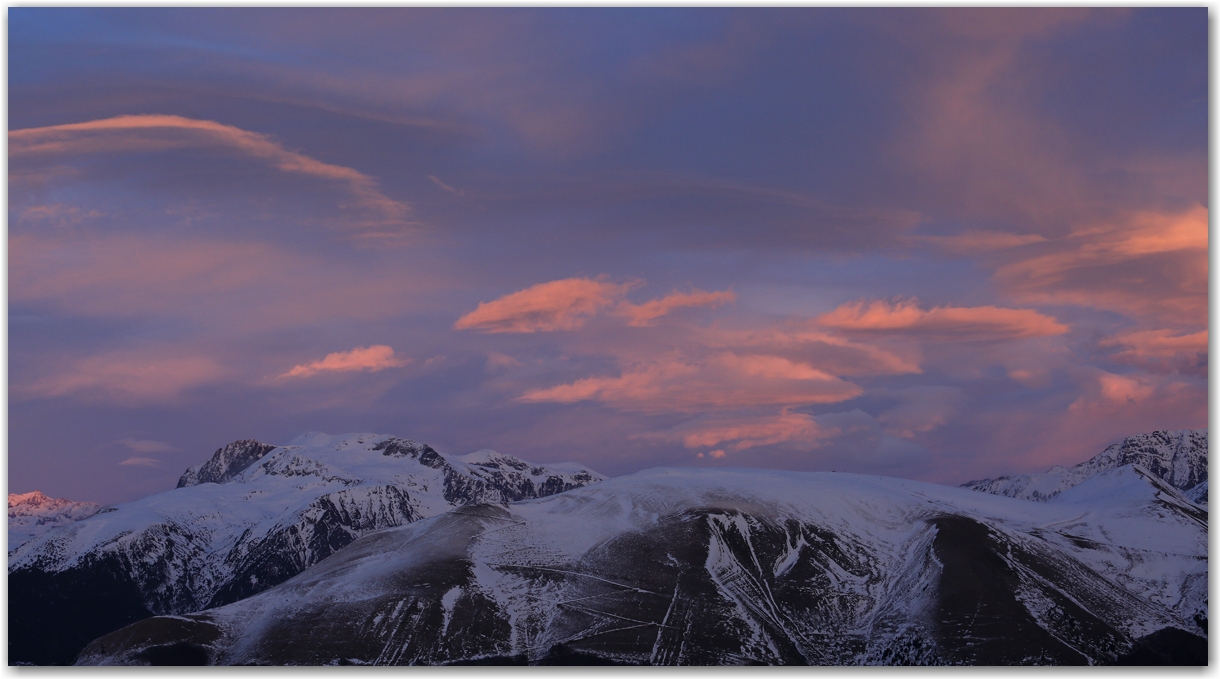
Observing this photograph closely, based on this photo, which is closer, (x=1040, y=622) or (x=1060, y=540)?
(x=1040, y=622)

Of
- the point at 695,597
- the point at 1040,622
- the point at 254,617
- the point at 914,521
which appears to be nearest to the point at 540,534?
the point at 695,597

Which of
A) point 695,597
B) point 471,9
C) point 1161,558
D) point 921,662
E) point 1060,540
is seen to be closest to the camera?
point 471,9

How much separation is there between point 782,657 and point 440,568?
3625cm

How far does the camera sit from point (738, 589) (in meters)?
106

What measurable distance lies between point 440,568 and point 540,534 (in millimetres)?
15882

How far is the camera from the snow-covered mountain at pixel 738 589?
3725 inches

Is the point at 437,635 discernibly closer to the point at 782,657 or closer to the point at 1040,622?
the point at 782,657

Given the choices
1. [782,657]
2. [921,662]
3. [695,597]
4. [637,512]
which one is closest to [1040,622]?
[921,662]

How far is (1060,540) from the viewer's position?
120 m

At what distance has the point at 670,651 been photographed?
94.3 m

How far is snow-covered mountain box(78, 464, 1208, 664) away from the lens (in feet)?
310

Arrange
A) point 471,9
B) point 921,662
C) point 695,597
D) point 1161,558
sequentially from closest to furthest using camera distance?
point 471,9
point 921,662
point 695,597
point 1161,558

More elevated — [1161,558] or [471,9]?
[471,9]

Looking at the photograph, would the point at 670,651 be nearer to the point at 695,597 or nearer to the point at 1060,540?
the point at 695,597
